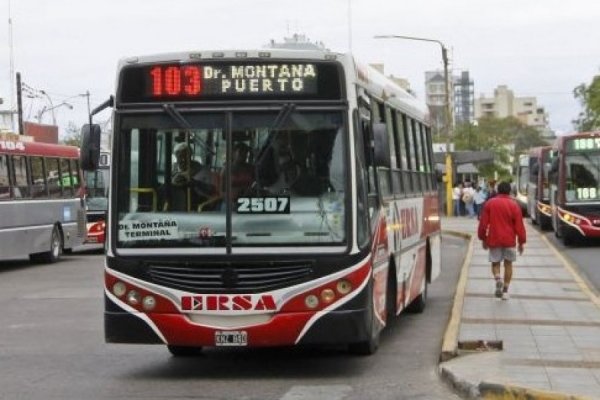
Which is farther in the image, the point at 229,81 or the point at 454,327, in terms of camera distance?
the point at 454,327

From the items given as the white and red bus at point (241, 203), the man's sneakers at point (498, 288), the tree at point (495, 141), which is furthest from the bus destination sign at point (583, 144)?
the tree at point (495, 141)

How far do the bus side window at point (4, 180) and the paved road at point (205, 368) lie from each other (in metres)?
8.94

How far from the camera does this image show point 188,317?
9938mm

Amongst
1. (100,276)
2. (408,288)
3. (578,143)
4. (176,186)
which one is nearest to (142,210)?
(176,186)

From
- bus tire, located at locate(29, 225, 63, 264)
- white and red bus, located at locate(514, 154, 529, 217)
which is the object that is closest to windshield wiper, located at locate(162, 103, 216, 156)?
bus tire, located at locate(29, 225, 63, 264)

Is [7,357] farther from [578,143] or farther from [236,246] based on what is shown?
[578,143]

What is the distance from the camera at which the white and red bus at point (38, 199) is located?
2480 cm

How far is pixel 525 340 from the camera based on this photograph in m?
12.0

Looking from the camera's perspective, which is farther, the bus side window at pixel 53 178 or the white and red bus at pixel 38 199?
the bus side window at pixel 53 178

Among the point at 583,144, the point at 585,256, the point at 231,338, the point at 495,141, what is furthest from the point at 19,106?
the point at 495,141

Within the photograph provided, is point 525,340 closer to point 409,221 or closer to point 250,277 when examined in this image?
point 409,221

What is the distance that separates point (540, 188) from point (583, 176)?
11025mm

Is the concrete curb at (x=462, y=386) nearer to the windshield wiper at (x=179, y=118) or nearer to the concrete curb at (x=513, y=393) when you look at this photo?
the concrete curb at (x=513, y=393)

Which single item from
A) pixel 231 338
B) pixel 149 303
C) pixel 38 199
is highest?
pixel 38 199
